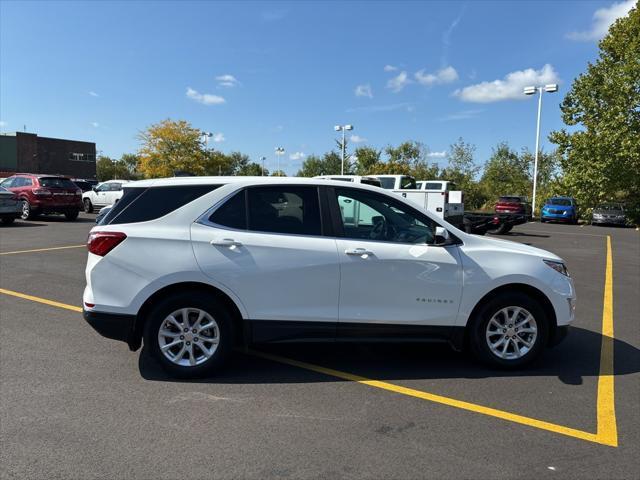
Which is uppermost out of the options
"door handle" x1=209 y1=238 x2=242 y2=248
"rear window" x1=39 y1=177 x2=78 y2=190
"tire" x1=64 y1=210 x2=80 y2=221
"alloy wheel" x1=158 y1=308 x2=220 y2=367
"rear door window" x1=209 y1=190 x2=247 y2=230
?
"rear window" x1=39 y1=177 x2=78 y2=190

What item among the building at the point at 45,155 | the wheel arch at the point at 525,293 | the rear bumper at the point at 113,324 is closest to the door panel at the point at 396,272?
the wheel arch at the point at 525,293

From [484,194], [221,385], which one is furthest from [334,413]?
[484,194]

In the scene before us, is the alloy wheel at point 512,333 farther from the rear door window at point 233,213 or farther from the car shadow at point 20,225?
the car shadow at point 20,225

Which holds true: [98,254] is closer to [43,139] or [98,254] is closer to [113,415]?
[113,415]

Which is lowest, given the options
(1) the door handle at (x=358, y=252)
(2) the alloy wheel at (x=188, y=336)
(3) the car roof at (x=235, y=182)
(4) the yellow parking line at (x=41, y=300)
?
(4) the yellow parking line at (x=41, y=300)

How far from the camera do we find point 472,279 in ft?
13.8

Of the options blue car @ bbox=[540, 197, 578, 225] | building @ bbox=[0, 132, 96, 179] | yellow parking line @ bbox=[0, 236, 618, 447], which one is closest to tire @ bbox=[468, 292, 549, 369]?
yellow parking line @ bbox=[0, 236, 618, 447]

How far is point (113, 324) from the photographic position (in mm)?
3998

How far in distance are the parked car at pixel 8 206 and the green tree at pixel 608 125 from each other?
3108cm

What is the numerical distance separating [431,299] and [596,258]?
11.0 m

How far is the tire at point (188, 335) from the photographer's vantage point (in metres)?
4.00

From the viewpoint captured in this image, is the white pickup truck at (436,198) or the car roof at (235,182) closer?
the car roof at (235,182)

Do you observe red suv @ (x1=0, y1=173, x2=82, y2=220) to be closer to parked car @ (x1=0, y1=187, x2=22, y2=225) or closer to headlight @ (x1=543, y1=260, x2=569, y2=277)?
parked car @ (x1=0, y1=187, x2=22, y2=225)

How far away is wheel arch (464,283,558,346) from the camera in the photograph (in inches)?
169
